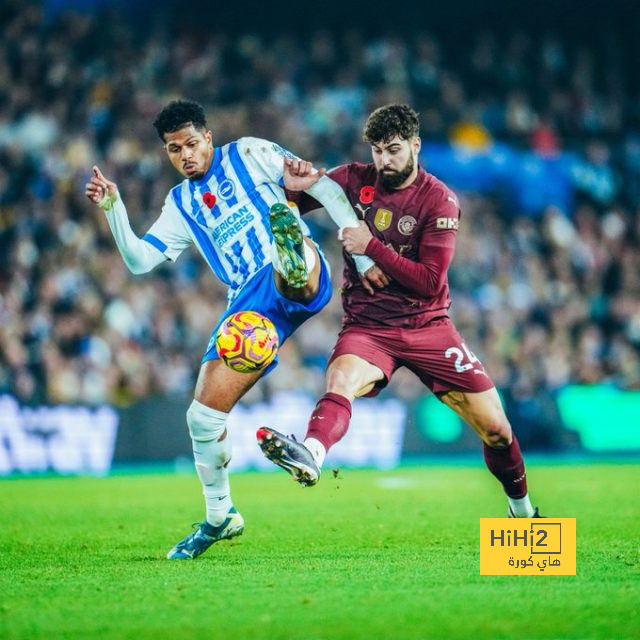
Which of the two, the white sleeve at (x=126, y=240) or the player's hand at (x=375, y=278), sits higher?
the white sleeve at (x=126, y=240)

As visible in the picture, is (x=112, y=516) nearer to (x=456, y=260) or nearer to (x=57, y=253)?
(x=57, y=253)

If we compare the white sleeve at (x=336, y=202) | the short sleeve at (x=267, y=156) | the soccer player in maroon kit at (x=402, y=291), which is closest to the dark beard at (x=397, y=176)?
the soccer player in maroon kit at (x=402, y=291)

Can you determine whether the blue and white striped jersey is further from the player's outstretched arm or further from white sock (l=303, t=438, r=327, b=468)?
white sock (l=303, t=438, r=327, b=468)

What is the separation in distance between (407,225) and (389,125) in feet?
2.05

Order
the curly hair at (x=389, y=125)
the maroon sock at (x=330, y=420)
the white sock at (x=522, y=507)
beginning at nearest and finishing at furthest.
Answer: the maroon sock at (x=330, y=420) < the curly hair at (x=389, y=125) < the white sock at (x=522, y=507)

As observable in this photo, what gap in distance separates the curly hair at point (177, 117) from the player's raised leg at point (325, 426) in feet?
5.58

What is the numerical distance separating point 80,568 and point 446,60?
17.9 metres

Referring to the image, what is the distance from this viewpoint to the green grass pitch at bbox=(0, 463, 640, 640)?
4.61m

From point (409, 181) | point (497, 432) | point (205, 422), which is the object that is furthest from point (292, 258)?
point (497, 432)

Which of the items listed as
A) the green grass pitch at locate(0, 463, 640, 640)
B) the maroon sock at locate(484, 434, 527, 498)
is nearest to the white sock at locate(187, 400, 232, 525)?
the green grass pitch at locate(0, 463, 640, 640)

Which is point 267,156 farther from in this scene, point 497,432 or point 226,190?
point 497,432

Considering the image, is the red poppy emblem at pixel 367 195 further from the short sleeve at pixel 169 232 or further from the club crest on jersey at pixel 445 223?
the short sleeve at pixel 169 232

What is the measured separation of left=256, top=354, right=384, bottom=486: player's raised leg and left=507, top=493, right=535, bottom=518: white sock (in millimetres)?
1320

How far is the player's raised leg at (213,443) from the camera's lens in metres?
6.74
